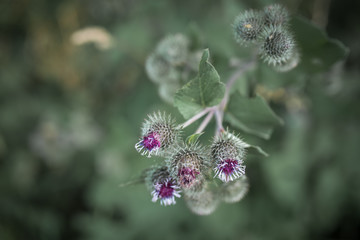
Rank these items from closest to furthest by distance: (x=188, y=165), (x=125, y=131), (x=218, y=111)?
(x=188, y=165) → (x=218, y=111) → (x=125, y=131)

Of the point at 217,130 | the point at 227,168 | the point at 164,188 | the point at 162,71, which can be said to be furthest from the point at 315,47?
the point at 164,188

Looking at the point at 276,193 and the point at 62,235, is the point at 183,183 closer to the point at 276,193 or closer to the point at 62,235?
the point at 276,193

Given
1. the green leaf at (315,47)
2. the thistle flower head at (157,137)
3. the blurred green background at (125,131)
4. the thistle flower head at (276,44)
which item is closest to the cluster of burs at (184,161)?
the thistle flower head at (157,137)

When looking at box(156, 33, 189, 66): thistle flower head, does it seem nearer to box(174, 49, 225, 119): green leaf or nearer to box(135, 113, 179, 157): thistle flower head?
box(174, 49, 225, 119): green leaf

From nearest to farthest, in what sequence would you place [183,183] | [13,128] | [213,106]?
[183,183] < [213,106] < [13,128]

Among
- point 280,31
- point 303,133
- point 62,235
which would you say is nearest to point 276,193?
point 303,133

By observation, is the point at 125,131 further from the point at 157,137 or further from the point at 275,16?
A: the point at 275,16
